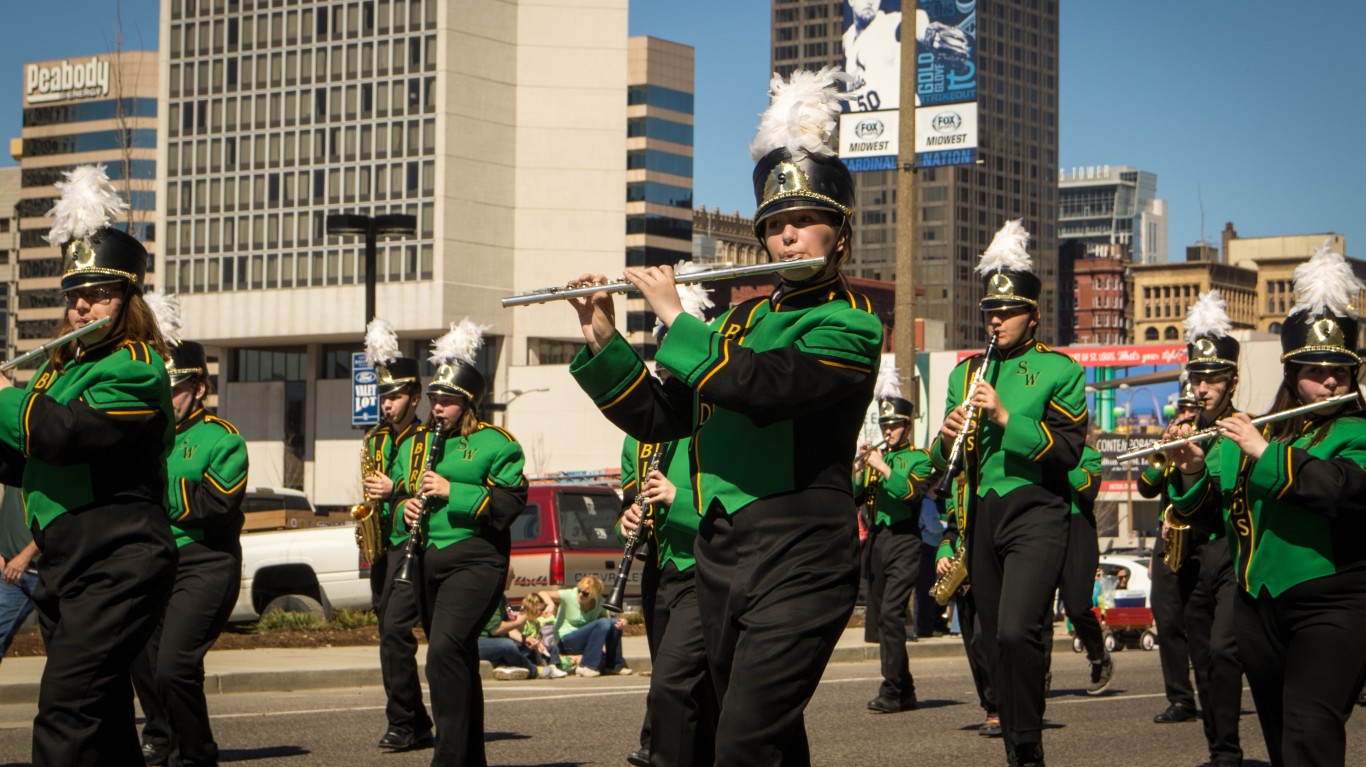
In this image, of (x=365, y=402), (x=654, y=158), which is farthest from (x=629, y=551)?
(x=654, y=158)

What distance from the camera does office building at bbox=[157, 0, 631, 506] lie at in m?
114

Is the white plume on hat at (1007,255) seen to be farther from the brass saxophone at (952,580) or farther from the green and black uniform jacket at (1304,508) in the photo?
the green and black uniform jacket at (1304,508)

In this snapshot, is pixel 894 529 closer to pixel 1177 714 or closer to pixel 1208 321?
pixel 1177 714

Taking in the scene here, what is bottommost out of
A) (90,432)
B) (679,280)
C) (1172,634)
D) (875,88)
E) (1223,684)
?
(1172,634)

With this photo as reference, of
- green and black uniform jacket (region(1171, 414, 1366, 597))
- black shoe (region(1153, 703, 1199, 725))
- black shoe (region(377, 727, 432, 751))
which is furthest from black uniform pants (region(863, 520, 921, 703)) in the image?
green and black uniform jacket (region(1171, 414, 1366, 597))

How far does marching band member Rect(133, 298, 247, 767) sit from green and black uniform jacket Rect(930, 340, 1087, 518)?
354 centimetres

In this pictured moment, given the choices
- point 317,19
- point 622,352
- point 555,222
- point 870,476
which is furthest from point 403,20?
point 622,352

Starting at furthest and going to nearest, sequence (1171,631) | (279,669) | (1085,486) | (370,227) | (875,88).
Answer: (370,227) → (875,88) → (279,669) → (1171,631) → (1085,486)

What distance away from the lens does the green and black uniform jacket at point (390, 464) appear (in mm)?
10648

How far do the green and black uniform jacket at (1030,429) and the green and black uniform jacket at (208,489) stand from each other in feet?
11.5

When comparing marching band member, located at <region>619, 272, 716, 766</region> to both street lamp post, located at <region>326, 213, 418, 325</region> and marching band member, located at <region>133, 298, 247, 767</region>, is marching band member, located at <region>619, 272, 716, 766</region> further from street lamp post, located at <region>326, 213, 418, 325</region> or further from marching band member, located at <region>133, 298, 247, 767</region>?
street lamp post, located at <region>326, 213, 418, 325</region>

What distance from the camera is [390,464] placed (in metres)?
11.1

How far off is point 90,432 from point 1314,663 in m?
4.34

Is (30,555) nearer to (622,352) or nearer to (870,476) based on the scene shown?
(622,352)
